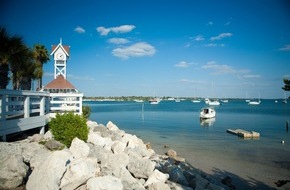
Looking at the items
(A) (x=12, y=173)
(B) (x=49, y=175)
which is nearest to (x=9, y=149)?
(A) (x=12, y=173)

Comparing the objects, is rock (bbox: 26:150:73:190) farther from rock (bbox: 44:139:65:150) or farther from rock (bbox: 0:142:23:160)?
rock (bbox: 44:139:65:150)

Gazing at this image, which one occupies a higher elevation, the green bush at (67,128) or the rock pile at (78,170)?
the green bush at (67,128)

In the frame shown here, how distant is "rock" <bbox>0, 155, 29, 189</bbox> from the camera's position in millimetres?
6355

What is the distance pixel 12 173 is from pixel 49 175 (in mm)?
1076

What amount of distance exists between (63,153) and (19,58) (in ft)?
23.2

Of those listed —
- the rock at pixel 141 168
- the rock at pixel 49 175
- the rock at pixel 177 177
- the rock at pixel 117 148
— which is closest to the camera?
the rock at pixel 49 175

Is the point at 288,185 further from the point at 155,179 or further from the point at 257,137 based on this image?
the point at 257,137

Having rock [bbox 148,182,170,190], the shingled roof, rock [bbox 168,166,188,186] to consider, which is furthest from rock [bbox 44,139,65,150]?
the shingled roof

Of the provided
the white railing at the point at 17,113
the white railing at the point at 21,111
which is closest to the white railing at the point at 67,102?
the white railing at the point at 21,111

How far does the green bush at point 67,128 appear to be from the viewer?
1128 cm

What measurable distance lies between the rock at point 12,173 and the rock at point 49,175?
37cm

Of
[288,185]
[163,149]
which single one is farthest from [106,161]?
[163,149]

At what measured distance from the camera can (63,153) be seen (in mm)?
7137

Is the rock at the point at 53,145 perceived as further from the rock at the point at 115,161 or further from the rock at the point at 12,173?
the rock at the point at 12,173
